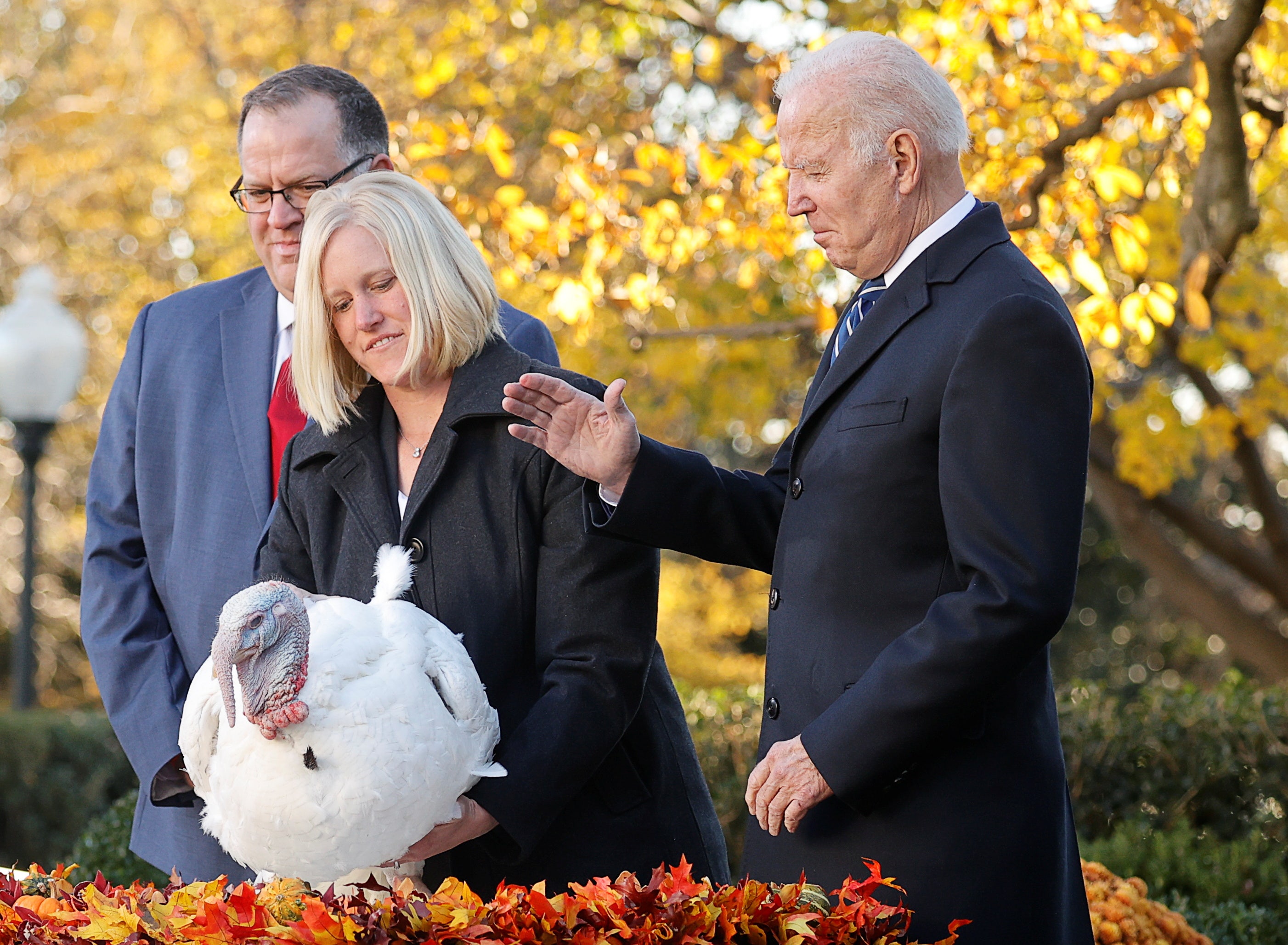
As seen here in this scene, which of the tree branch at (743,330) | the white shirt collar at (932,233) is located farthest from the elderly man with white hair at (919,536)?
the tree branch at (743,330)

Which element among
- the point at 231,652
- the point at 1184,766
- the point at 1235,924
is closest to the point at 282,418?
the point at 231,652

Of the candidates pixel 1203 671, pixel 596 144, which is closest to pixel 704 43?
pixel 596 144

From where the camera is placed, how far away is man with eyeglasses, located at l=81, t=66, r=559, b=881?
2.88 metres

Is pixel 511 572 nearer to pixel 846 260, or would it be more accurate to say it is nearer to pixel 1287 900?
pixel 846 260

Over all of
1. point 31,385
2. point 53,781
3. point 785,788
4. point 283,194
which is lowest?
point 53,781

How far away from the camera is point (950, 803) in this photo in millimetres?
2027

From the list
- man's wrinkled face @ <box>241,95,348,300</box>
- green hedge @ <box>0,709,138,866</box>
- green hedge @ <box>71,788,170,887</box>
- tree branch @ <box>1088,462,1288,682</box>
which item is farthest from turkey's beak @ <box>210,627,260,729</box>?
tree branch @ <box>1088,462,1288,682</box>

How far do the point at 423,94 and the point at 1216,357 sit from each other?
443 cm

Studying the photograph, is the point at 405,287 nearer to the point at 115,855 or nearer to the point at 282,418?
the point at 282,418

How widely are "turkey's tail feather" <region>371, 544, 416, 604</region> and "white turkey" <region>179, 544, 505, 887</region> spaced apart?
0.14 m

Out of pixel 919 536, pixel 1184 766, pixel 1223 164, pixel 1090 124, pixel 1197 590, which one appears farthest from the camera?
pixel 1197 590

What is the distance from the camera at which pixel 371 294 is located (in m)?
2.43

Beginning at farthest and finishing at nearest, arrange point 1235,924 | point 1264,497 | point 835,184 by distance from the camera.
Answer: point 1264,497
point 1235,924
point 835,184

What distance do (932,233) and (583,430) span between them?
0.73 meters
